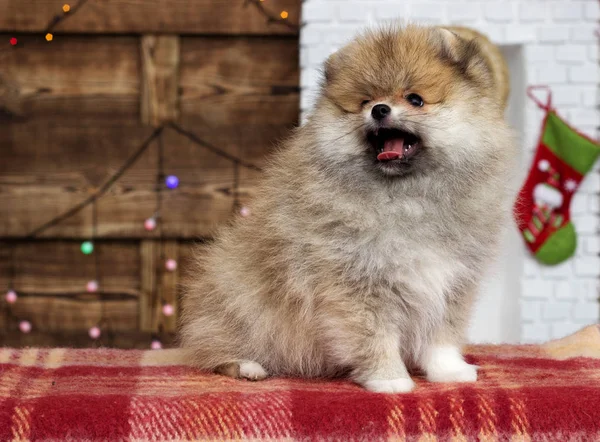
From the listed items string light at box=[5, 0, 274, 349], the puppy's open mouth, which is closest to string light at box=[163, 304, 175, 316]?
string light at box=[5, 0, 274, 349]

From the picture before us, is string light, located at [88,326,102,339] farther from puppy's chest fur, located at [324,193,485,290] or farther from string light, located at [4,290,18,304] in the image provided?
puppy's chest fur, located at [324,193,485,290]

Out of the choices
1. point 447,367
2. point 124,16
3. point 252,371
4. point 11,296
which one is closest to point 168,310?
point 11,296

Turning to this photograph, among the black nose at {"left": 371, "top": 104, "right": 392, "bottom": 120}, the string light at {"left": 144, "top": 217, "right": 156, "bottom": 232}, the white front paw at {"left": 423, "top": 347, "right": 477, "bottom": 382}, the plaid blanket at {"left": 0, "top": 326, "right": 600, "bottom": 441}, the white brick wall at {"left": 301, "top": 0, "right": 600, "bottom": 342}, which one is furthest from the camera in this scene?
the white brick wall at {"left": 301, "top": 0, "right": 600, "bottom": 342}

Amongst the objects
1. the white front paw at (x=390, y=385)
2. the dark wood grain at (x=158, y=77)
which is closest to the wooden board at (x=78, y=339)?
the dark wood grain at (x=158, y=77)

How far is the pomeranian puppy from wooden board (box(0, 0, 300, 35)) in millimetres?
1776

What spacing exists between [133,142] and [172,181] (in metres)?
0.26

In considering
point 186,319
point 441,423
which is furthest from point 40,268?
point 441,423

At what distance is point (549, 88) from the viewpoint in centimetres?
354

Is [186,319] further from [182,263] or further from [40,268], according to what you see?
[40,268]

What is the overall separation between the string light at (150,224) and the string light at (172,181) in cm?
18

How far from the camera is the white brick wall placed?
350cm

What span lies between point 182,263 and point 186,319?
1408 mm

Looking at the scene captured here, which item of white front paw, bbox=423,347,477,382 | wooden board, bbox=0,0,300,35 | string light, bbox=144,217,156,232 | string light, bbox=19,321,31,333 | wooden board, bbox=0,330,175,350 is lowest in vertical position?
wooden board, bbox=0,330,175,350

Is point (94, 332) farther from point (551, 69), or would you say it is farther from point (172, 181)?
point (551, 69)
